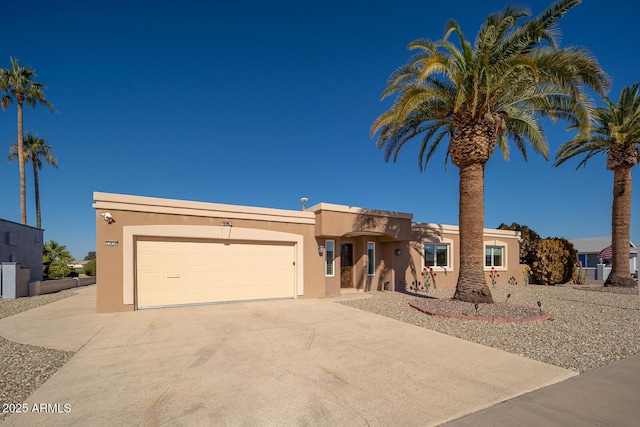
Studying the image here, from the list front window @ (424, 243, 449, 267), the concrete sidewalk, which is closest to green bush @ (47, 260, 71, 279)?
front window @ (424, 243, 449, 267)

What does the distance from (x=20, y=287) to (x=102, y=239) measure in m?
8.32


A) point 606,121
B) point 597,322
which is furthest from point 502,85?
point 606,121

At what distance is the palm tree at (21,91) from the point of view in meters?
22.4

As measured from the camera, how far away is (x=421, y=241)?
58.5 ft

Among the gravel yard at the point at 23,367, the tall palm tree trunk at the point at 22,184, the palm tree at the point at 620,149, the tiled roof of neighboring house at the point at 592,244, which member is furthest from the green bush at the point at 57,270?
the tiled roof of neighboring house at the point at 592,244

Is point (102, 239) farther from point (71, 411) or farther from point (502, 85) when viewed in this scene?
point (502, 85)

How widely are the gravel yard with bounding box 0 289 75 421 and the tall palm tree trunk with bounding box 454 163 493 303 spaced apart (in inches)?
411

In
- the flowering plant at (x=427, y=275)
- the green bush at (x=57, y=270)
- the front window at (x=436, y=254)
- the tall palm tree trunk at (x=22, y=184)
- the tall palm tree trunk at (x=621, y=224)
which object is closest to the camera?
the flowering plant at (x=427, y=275)

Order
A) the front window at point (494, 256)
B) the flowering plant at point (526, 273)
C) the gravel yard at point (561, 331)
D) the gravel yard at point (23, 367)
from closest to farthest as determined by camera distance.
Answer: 1. the gravel yard at point (23, 367)
2. the gravel yard at point (561, 331)
3. the front window at point (494, 256)
4. the flowering plant at point (526, 273)

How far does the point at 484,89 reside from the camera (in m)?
10.6

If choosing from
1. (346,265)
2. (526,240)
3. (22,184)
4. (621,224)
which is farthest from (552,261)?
(22,184)

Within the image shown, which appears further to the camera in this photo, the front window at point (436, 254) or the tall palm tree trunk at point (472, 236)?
the front window at point (436, 254)

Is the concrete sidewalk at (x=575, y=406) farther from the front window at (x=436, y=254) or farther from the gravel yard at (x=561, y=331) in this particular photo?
the front window at (x=436, y=254)

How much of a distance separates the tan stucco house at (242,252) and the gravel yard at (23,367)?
11.9 feet
